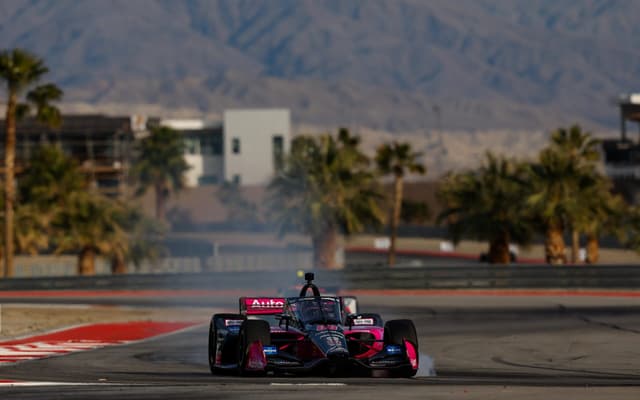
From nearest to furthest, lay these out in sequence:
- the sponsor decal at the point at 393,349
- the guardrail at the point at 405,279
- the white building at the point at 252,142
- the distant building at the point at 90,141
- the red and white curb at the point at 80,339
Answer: the sponsor decal at the point at 393,349, the red and white curb at the point at 80,339, the guardrail at the point at 405,279, the distant building at the point at 90,141, the white building at the point at 252,142

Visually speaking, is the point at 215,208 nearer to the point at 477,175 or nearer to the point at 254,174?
the point at 254,174

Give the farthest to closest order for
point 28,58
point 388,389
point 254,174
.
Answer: point 254,174 < point 28,58 < point 388,389

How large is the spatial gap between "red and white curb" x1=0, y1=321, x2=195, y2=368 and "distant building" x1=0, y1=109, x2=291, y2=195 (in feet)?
248

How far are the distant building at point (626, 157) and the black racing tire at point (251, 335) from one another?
62.4m

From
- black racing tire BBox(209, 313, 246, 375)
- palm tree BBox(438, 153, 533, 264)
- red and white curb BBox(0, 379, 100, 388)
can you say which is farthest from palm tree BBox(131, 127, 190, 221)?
red and white curb BBox(0, 379, 100, 388)

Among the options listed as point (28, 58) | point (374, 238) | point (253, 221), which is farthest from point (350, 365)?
point (253, 221)

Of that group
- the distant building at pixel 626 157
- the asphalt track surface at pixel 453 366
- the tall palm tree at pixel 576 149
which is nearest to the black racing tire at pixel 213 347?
the asphalt track surface at pixel 453 366

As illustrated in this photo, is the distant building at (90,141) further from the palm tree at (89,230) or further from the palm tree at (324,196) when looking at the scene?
the palm tree at (324,196)

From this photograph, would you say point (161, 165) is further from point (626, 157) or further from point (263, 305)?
point (263, 305)

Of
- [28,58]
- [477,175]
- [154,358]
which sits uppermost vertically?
[28,58]

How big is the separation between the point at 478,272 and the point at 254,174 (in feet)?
292

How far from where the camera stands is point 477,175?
6000 cm

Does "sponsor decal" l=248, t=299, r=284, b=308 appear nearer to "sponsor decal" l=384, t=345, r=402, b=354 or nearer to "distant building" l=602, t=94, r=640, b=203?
"sponsor decal" l=384, t=345, r=402, b=354

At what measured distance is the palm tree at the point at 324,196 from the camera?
57.8 metres
